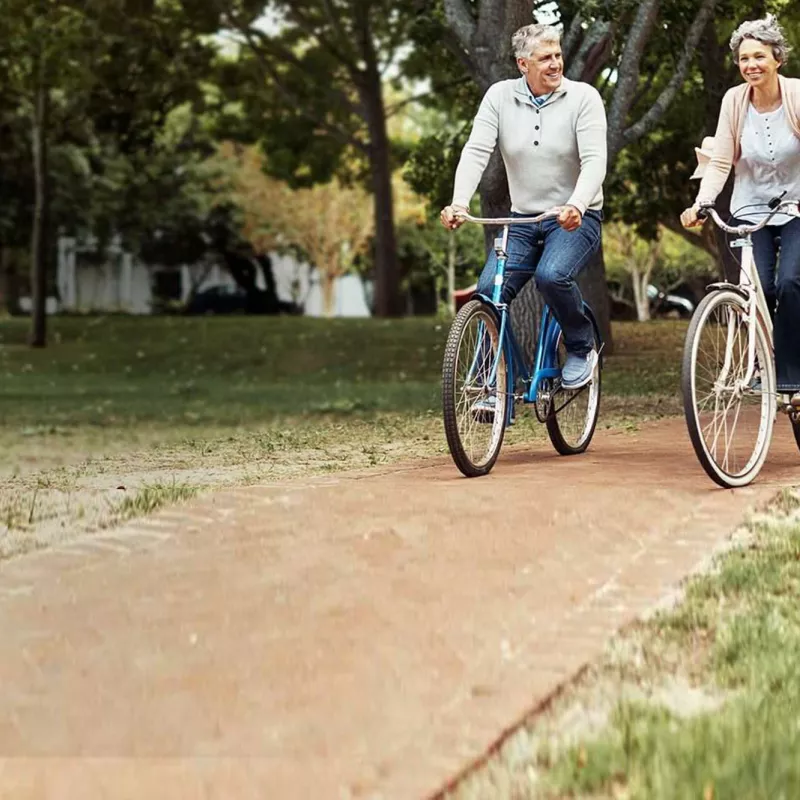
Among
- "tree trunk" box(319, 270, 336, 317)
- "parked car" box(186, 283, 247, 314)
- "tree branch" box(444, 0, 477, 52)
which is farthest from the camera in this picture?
"tree trunk" box(319, 270, 336, 317)

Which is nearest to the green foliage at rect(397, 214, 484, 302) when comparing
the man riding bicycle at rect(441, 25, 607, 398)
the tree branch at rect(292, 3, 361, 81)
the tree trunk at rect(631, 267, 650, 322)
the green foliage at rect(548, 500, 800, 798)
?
the tree trunk at rect(631, 267, 650, 322)

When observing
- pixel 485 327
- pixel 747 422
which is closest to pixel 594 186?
pixel 485 327

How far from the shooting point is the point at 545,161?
25.9 ft

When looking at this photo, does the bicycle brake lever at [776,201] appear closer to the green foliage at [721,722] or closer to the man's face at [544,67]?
the man's face at [544,67]

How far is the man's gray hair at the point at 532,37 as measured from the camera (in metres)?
7.63

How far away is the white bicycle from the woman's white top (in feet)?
0.26

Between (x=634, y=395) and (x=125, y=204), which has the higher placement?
(x=125, y=204)

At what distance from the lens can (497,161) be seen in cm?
1434

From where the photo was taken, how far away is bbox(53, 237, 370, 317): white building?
58.3 m

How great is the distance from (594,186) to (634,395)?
7423 mm

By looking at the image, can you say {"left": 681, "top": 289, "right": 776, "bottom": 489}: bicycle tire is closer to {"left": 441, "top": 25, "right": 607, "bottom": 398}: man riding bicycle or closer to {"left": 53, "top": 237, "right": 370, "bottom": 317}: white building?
{"left": 441, "top": 25, "right": 607, "bottom": 398}: man riding bicycle

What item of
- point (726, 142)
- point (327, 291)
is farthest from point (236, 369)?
point (327, 291)

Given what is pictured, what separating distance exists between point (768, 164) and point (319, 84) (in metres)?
25.8

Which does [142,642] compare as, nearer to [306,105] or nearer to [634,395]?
[634,395]
